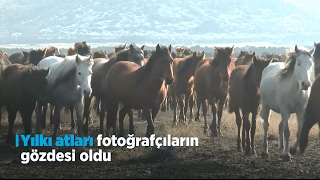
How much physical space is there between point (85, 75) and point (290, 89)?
13.4 feet

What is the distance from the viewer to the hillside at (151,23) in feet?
300

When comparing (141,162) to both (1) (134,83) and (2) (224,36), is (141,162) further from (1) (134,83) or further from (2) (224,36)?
(2) (224,36)

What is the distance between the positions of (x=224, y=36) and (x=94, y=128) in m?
84.7

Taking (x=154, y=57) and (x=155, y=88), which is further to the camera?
(x=154, y=57)

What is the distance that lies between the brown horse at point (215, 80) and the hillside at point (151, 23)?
70.1m

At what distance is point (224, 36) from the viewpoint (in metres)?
98.4

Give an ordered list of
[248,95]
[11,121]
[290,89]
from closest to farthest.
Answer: [290,89] → [248,95] → [11,121]

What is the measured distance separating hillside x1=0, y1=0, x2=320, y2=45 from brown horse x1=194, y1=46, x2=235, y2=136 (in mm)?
70086

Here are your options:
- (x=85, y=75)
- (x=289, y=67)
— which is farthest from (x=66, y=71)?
(x=289, y=67)

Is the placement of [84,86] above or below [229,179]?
above

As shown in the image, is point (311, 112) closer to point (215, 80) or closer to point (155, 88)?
point (155, 88)

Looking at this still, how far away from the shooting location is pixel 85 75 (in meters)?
11.5

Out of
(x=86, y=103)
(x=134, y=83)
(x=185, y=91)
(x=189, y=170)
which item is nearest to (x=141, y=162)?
(x=189, y=170)

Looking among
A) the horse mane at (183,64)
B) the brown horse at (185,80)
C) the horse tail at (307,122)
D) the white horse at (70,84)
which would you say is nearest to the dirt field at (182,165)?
the horse tail at (307,122)
